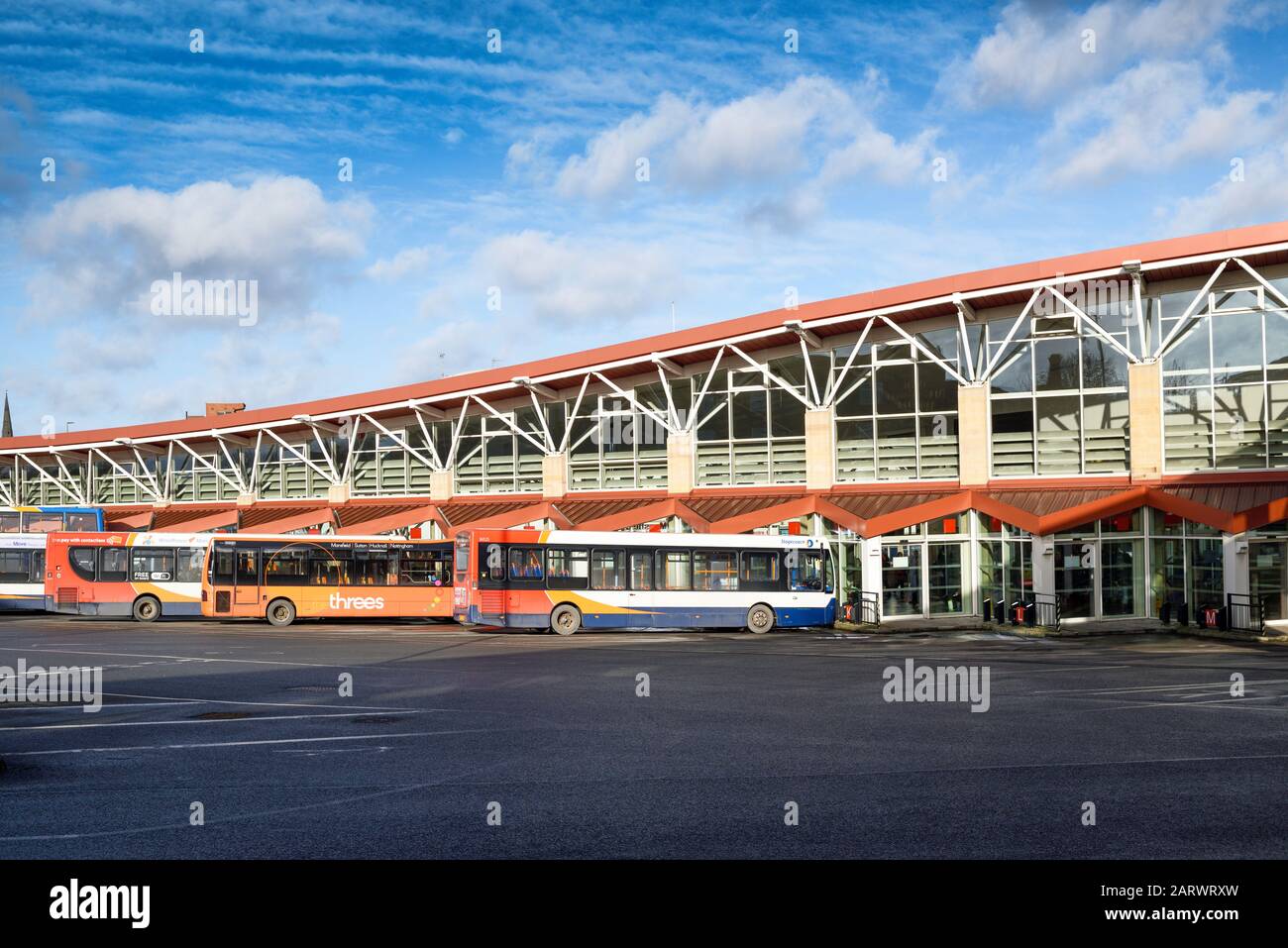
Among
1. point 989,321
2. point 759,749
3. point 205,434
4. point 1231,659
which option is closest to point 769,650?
point 1231,659

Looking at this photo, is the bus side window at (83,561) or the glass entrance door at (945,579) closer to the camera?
the glass entrance door at (945,579)

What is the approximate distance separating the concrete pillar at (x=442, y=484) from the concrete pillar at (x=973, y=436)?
67.9ft

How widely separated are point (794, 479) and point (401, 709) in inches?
913

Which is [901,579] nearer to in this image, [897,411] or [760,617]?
[897,411]

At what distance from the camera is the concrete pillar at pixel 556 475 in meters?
41.0

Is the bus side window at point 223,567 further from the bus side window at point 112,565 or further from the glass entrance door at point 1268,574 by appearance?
the glass entrance door at point 1268,574

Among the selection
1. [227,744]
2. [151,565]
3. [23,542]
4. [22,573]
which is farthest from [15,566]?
[227,744]

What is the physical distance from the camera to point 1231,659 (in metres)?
21.2

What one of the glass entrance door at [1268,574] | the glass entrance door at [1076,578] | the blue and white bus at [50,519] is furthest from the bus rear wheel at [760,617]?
the blue and white bus at [50,519]

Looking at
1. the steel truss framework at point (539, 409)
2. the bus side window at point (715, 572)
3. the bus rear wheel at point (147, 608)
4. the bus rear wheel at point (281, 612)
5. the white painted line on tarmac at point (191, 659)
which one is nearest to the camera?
the white painted line on tarmac at point (191, 659)

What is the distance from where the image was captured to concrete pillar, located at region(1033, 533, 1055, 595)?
30.5 m

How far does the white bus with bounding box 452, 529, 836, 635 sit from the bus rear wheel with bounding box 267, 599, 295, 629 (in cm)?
637

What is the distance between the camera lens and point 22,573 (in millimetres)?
36188
